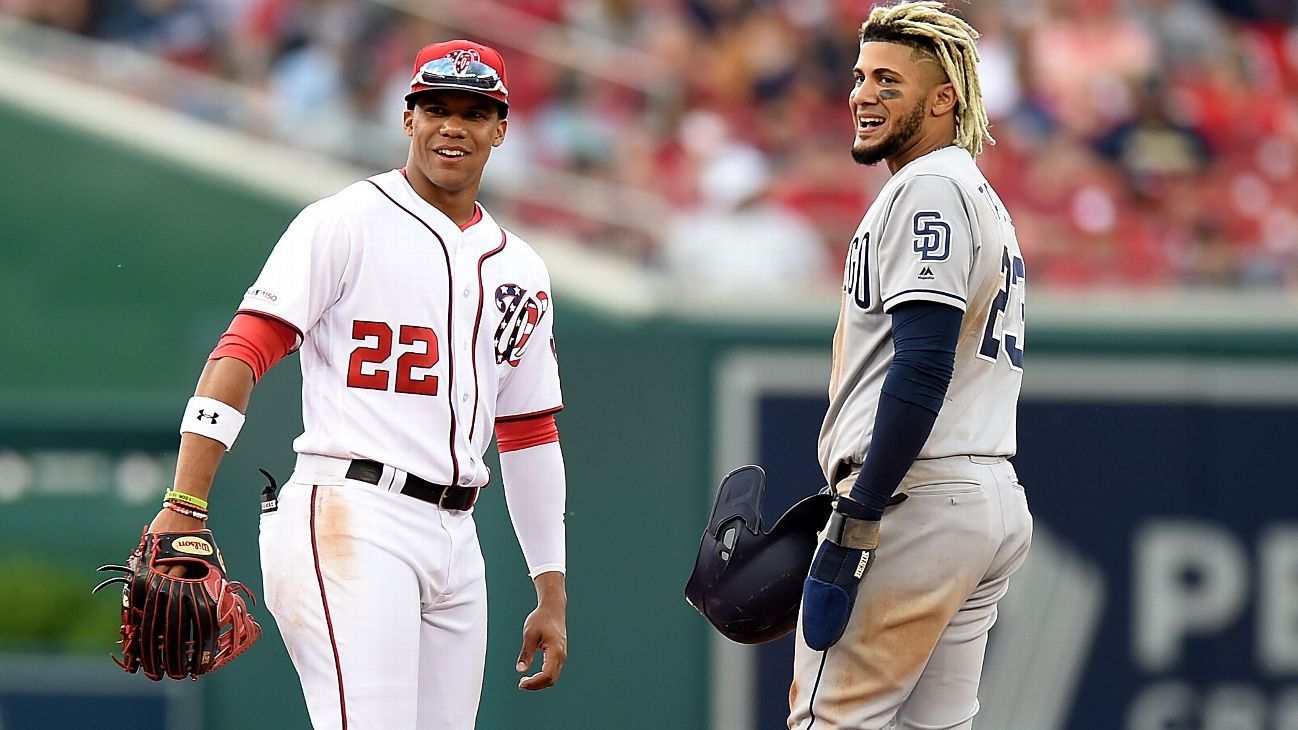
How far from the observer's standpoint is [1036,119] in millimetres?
8867

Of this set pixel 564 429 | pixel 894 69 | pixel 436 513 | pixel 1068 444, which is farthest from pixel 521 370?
pixel 1068 444

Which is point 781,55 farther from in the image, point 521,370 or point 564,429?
point 521,370

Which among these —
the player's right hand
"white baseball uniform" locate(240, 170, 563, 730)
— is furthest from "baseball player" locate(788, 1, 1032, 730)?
"white baseball uniform" locate(240, 170, 563, 730)

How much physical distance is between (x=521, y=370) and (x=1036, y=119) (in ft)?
18.6

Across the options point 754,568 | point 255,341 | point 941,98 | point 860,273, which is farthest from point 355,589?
point 941,98

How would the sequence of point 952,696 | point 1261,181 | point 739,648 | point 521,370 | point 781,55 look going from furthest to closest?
point 781,55 < point 1261,181 < point 739,648 < point 521,370 < point 952,696

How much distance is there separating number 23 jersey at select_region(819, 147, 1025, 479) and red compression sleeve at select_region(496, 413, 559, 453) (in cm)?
69

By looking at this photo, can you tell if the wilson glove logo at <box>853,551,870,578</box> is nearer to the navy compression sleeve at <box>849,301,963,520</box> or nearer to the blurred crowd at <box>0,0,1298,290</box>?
the navy compression sleeve at <box>849,301,963,520</box>

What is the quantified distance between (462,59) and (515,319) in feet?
1.85

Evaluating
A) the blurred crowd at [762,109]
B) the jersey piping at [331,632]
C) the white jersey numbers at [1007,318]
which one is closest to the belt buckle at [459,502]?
the jersey piping at [331,632]

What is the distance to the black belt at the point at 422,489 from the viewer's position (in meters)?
3.44

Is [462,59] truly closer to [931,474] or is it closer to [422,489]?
[422,489]

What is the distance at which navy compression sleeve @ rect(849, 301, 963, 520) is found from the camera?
3258 mm

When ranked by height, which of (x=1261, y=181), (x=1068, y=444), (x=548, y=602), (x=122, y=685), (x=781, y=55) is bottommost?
(x=122, y=685)
